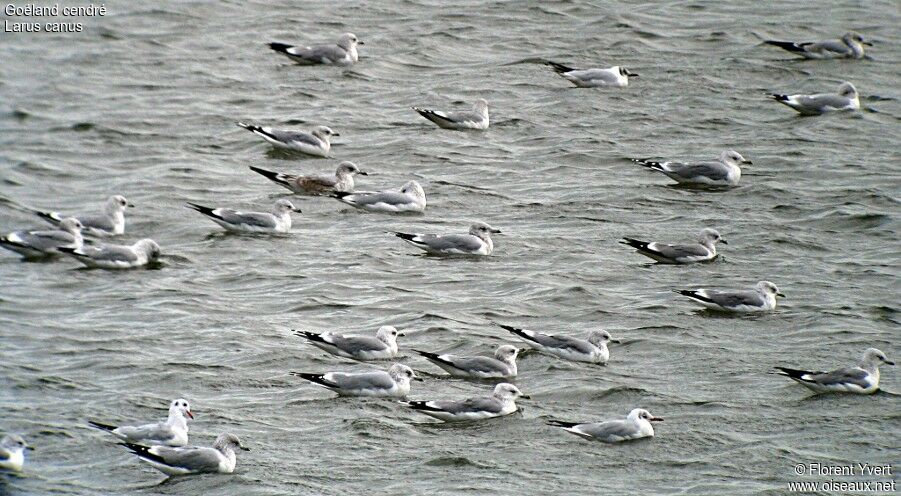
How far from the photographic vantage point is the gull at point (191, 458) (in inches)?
438

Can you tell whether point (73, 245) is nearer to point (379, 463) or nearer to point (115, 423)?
point (115, 423)

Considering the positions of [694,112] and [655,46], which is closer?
[694,112]

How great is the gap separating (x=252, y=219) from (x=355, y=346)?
419 cm

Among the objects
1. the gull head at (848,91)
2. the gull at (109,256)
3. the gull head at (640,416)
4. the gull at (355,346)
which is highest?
the gull head at (848,91)

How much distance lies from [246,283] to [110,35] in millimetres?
11259

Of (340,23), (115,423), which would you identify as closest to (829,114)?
(340,23)

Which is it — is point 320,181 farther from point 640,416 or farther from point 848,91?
point 848,91

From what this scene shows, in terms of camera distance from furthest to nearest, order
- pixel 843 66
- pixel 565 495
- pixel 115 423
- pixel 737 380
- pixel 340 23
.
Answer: pixel 340 23 < pixel 843 66 < pixel 737 380 < pixel 115 423 < pixel 565 495

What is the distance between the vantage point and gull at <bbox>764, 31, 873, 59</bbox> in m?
24.9

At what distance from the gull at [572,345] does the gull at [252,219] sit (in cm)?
432

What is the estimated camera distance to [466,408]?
12.6 meters

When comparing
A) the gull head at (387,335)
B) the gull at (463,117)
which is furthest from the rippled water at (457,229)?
the gull head at (387,335)

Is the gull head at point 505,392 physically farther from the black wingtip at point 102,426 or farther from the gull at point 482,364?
the black wingtip at point 102,426

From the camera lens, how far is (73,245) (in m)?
16.5
